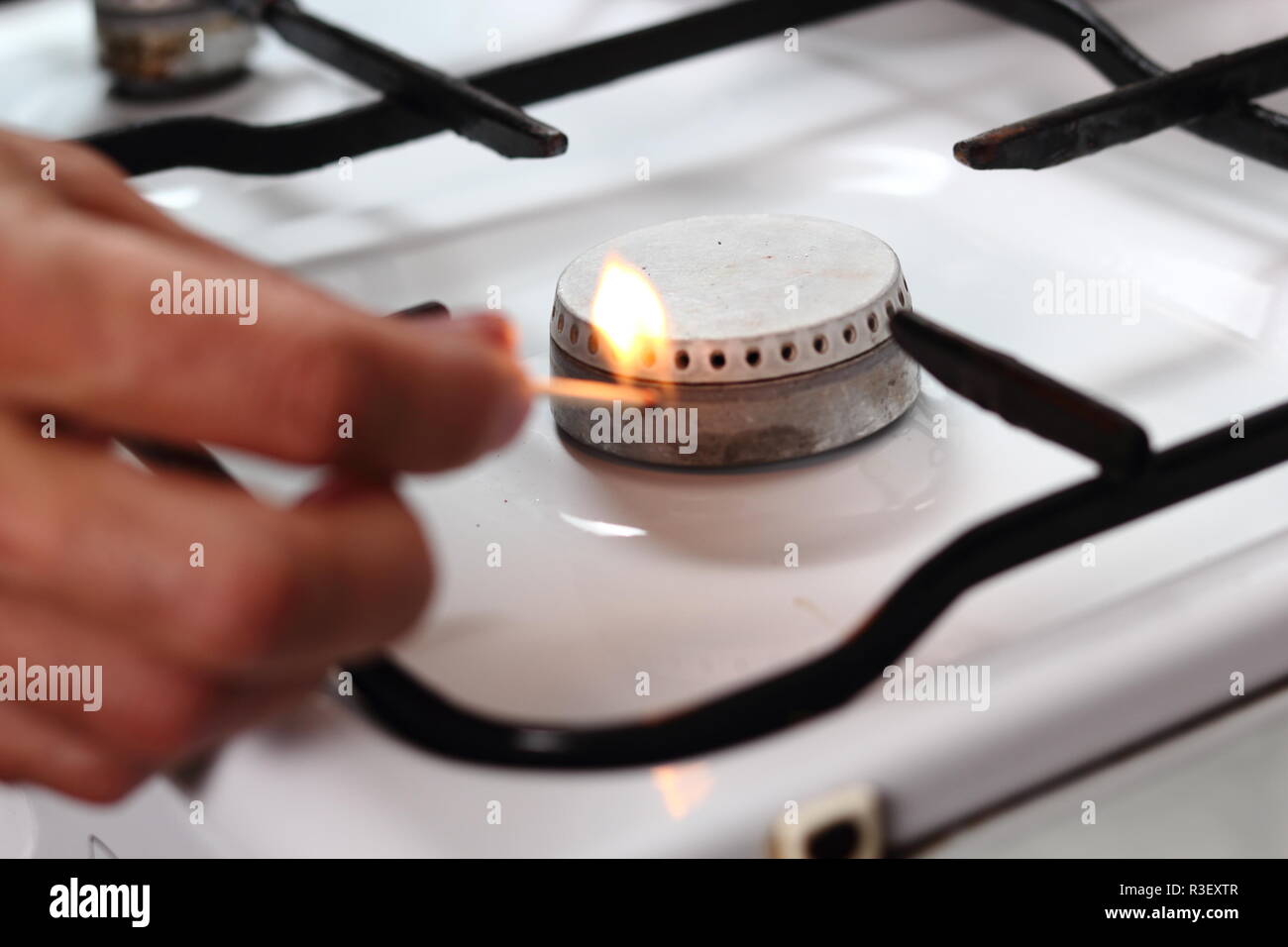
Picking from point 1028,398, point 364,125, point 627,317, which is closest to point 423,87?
point 364,125

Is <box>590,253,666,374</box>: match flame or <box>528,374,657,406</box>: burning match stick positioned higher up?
<box>590,253,666,374</box>: match flame

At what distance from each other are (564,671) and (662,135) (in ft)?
1.22

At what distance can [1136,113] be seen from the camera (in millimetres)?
532

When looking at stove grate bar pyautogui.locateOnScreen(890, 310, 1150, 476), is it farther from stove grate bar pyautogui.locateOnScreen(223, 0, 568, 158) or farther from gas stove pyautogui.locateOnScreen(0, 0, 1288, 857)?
stove grate bar pyautogui.locateOnScreen(223, 0, 568, 158)

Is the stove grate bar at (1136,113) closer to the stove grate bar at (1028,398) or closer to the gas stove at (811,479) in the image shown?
the gas stove at (811,479)

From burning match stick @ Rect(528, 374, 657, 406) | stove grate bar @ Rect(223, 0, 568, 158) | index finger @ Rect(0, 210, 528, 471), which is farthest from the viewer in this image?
stove grate bar @ Rect(223, 0, 568, 158)

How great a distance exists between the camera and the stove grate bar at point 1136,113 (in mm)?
503

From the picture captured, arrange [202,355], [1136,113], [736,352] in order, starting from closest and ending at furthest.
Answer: [202,355] < [736,352] < [1136,113]

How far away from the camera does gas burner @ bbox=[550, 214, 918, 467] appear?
0.43 metres

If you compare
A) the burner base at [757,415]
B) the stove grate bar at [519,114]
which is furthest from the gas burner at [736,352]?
the stove grate bar at [519,114]

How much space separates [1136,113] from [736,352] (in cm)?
20

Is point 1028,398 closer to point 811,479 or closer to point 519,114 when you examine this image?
point 811,479

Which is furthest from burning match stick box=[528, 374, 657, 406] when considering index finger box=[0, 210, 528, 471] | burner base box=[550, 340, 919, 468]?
index finger box=[0, 210, 528, 471]
